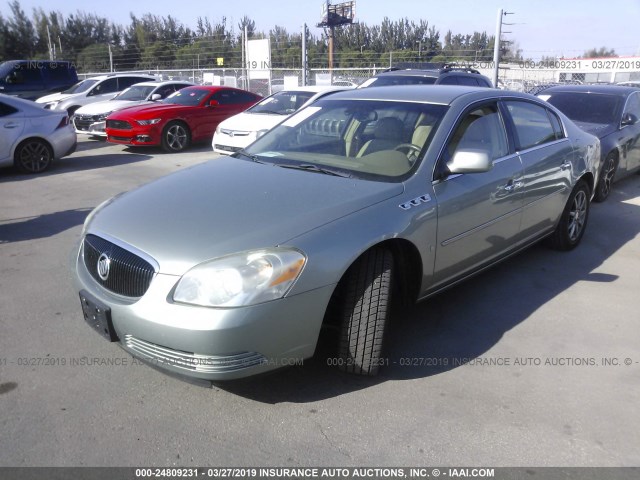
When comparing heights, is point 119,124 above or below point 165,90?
below

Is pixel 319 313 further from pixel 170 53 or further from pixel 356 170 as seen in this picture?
pixel 170 53

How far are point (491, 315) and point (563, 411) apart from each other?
1.17 metres

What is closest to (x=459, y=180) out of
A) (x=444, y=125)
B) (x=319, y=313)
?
(x=444, y=125)

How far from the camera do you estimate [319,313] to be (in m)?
2.79

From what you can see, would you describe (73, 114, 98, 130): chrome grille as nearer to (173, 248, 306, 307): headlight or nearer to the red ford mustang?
the red ford mustang

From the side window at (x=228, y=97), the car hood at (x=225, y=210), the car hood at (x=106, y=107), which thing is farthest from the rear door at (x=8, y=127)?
the car hood at (x=225, y=210)

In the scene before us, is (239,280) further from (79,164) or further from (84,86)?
(84,86)

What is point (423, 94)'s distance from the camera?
4129 mm

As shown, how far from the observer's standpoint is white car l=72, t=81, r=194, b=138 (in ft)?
42.4

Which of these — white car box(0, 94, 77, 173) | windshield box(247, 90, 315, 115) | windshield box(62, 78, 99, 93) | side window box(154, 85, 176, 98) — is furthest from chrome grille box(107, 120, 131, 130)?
windshield box(62, 78, 99, 93)

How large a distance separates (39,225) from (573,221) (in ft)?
18.6

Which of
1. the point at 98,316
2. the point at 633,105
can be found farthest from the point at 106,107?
the point at 98,316

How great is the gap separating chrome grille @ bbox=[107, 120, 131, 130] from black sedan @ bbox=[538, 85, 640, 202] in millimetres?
7745

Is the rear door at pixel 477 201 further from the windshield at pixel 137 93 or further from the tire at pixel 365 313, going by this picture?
the windshield at pixel 137 93
